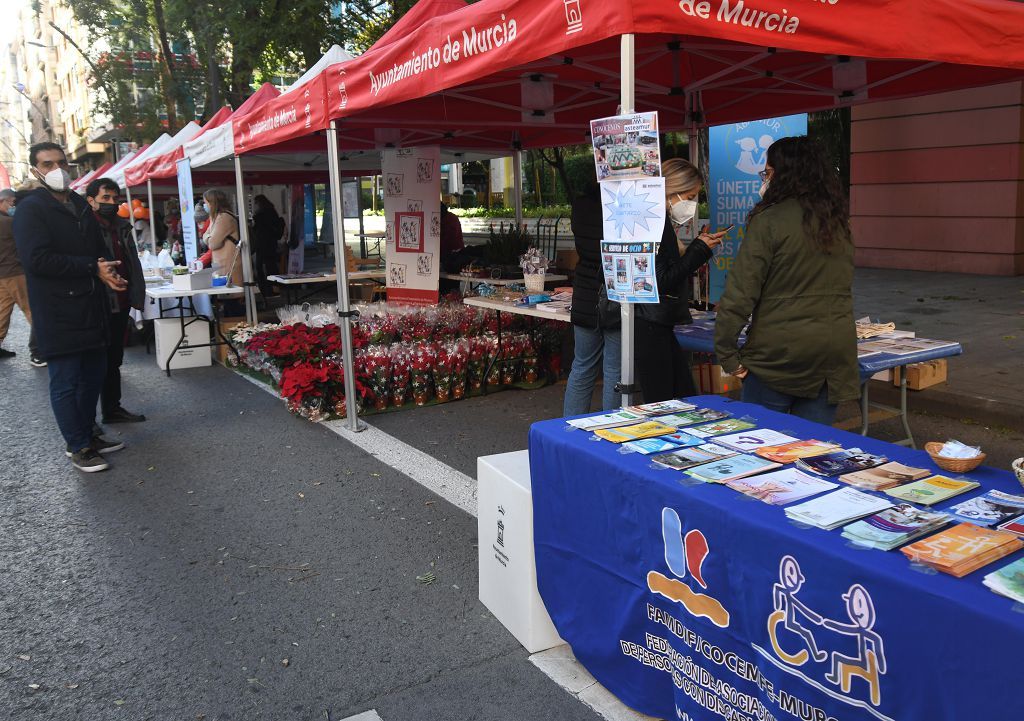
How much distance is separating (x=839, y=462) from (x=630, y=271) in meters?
1.23

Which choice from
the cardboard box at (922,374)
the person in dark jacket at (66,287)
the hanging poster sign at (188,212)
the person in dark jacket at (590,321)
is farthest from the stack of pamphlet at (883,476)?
the hanging poster sign at (188,212)

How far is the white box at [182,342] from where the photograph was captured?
9016 mm

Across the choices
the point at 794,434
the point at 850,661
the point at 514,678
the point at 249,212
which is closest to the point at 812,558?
the point at 850,661

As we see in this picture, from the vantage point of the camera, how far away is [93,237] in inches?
216

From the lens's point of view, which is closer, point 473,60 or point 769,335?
point 769,335

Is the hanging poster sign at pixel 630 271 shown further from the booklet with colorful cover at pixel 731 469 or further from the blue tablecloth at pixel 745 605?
the booklet with colorful cover at pixel 731 469

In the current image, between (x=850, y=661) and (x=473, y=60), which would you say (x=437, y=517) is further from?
(x=850, y=661)

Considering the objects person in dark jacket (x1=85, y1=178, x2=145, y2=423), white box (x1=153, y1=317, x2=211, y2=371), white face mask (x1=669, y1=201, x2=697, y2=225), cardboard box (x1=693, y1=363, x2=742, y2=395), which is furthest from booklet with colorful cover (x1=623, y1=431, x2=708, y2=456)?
white box (x1=153, y1=317, x2=211, y2=371)

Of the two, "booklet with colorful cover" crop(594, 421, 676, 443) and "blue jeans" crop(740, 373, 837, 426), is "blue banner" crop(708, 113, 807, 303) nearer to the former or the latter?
"blue jeans" crop(740, 373, 837, 426)

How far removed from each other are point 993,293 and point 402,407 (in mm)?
8034

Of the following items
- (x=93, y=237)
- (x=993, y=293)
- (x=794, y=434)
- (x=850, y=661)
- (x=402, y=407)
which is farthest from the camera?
(x=993, y=293)

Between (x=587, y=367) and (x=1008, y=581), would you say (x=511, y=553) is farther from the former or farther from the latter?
(x=1008, y=581)

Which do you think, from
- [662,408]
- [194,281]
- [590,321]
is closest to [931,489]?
[662,408]

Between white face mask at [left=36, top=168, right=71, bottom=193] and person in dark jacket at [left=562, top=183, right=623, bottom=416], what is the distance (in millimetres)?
3295
